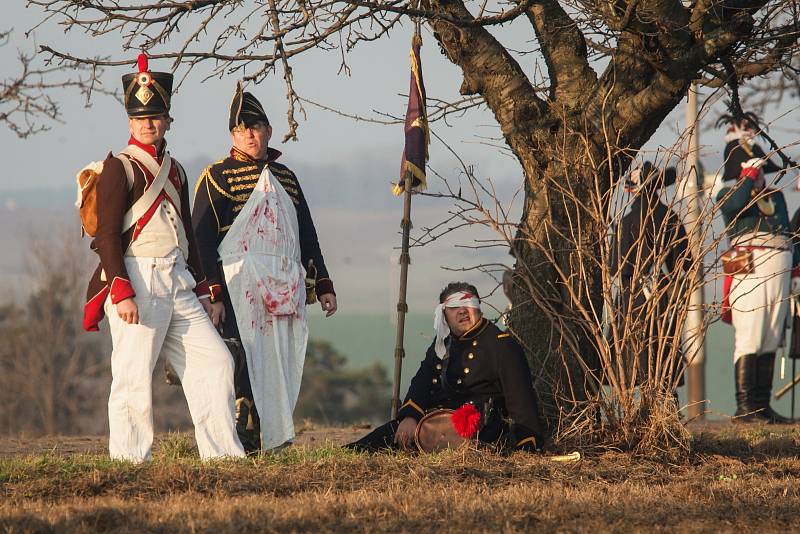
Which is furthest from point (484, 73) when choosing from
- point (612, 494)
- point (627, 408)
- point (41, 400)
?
point (41, 400)

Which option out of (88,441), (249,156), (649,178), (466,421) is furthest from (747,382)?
(249,156)

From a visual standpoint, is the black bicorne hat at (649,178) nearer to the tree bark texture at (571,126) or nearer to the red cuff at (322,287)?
the tree bark texture at (571,126)

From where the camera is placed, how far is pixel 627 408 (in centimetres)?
917

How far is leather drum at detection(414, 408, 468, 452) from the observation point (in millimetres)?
9023

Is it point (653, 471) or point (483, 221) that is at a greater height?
point (483, 221)

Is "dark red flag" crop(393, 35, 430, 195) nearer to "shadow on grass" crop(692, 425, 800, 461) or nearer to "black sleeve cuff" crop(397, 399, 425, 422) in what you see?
"black sleeve cuff" crop(397, 399, 425, 422)

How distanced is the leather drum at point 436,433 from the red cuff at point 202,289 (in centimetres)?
177

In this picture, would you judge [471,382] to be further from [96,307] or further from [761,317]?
[761,317]

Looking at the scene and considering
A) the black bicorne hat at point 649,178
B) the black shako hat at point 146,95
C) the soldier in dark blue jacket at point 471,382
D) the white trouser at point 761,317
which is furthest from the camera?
the white trouser at point 761,317

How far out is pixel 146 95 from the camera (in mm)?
8000

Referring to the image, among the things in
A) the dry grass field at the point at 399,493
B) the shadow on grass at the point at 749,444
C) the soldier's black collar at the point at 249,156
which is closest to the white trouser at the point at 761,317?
the shadow on grass at the point at 749,444

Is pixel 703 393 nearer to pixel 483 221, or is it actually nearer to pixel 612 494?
pixel 483 221

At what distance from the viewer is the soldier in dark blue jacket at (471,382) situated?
909 cm

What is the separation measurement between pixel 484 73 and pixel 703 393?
10742 millimetres
